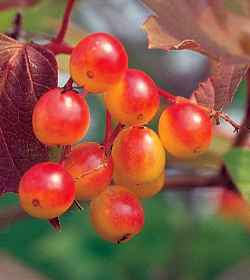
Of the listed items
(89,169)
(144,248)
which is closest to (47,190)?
(89,169)

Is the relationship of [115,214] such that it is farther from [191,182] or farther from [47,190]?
[191,182]

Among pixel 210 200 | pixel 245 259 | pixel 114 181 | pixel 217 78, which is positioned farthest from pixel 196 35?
pixel 210 200

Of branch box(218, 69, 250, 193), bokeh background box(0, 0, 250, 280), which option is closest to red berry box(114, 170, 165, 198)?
branch box(218, 69, 250, 193)

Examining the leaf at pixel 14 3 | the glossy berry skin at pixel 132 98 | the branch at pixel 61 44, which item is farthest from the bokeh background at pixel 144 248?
the glossy berry skin at pixel 132 98

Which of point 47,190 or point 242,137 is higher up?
point 47,190

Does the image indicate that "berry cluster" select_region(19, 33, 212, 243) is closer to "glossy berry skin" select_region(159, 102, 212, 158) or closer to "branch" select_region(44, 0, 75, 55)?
"glossy berry skin" select_region(159, 102, 212, 158)

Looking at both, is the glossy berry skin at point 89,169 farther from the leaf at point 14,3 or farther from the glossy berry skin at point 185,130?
the leaf at point 14,3

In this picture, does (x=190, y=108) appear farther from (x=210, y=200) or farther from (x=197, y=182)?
(x=210, y=200)
